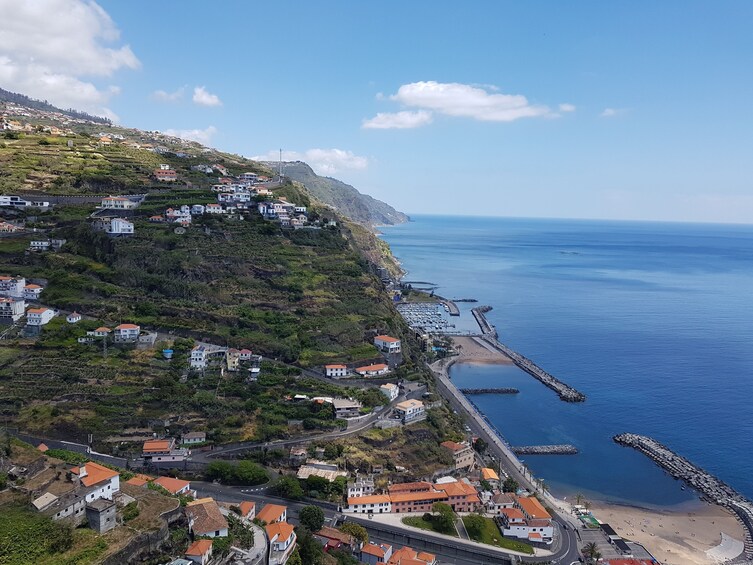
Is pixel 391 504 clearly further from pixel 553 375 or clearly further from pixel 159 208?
pixel 159 208

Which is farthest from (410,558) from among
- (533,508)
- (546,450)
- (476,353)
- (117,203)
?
(117,203)

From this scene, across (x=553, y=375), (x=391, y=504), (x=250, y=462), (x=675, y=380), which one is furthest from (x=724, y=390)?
(x=250, y=462)

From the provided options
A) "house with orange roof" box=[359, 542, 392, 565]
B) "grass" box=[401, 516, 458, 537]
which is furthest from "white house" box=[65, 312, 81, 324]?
"grass" box=[401, 516, 458, 537]

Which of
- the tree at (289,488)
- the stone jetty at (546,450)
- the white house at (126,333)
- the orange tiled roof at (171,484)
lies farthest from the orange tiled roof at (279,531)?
the stone jetty at (546,450)

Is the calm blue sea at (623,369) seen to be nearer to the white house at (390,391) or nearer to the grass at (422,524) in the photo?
the white house at (390,391)

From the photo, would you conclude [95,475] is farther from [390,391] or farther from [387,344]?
[387,344]

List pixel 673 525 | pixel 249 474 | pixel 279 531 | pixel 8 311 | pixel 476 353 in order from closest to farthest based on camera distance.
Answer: pixel 279 531
pixel 249 474
pixel 673 525
pixel 8 311
pixel 476 353
